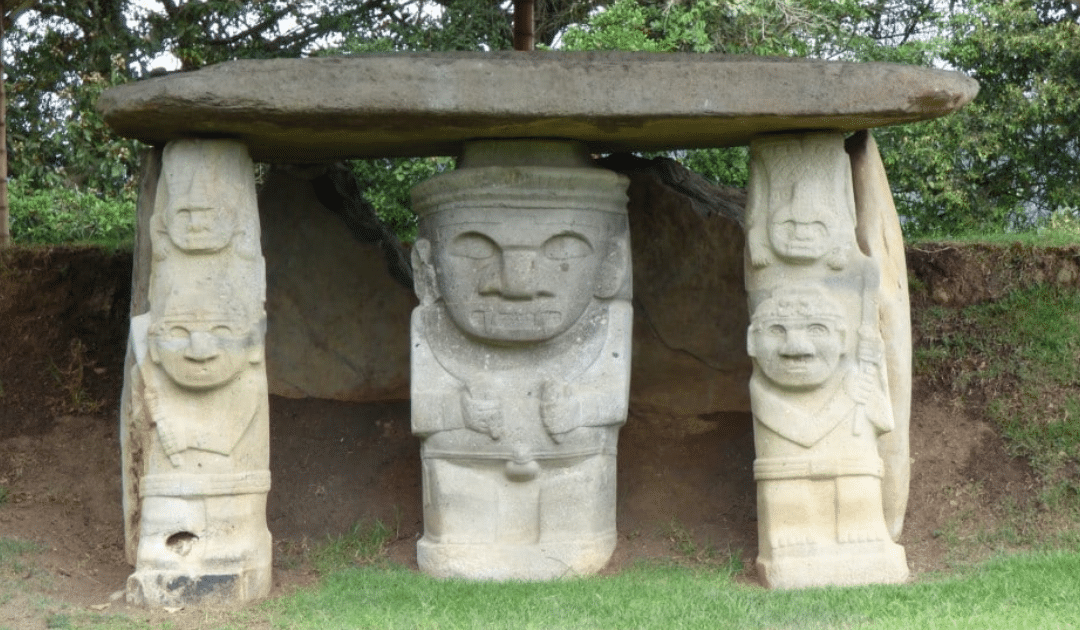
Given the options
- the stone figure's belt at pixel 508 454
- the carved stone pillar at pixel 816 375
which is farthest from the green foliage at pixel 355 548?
the carved stone pillar at pixel 816 375

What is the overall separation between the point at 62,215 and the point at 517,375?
5.61 metres

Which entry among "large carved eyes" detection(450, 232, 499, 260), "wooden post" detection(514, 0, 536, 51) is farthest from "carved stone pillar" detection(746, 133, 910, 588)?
"wooden post" detection(514, 0, 536, 51)

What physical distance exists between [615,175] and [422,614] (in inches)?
87.2

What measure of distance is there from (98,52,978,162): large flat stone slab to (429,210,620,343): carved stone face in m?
0.58

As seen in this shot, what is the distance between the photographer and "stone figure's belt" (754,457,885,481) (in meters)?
6.14

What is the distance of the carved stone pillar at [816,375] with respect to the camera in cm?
614

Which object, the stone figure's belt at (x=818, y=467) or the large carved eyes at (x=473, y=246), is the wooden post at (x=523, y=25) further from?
the stone figure's belt at (x=818, y=467)

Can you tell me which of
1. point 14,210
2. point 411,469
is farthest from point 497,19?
point 411,469

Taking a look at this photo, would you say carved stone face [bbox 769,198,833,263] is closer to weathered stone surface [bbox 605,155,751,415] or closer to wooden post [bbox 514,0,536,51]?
weathered stone surface [bbox 605,155,751,415]

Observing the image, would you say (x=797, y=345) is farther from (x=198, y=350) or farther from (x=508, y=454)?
(x=198, y=350)

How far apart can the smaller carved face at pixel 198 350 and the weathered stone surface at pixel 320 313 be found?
74.9 inches

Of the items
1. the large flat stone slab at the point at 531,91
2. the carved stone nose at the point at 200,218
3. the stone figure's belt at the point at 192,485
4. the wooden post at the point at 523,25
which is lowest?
the stone figure's belt at the point at 192,485

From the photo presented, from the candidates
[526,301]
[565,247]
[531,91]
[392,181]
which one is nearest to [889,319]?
[565,247]

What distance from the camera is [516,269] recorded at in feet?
20.9
